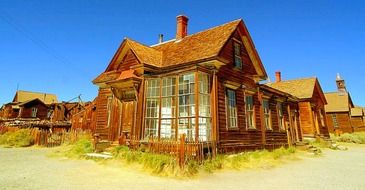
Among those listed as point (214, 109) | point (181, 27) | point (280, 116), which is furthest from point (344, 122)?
point (214, 109)

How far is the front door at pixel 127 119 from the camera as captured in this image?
12000 millimetres

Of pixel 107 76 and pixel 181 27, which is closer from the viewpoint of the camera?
pixel 107 76

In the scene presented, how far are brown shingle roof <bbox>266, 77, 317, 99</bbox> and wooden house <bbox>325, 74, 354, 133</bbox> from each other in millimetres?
15459

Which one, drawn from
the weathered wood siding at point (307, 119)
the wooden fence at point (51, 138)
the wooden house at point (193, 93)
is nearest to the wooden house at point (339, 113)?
the weathered wood siding at point (307, 119)

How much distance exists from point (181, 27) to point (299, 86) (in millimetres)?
17142

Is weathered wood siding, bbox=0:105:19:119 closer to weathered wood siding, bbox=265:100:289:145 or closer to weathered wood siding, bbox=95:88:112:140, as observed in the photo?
weathered wood siding, bbox=95:88:112:140

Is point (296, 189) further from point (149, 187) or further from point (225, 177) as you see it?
point (149, 187)

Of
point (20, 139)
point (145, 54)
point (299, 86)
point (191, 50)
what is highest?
point (299, 86)

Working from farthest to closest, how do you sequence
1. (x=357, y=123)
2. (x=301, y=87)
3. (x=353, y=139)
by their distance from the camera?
(x=357, y=123) < (x=353, y=139) < (x=301, y=87)

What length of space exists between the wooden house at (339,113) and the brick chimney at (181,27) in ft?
108

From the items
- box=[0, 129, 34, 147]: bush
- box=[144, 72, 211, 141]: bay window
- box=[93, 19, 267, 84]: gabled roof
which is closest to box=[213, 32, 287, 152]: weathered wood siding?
box=[93, 19, 267, 84]: gabled roof

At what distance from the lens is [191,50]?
13.0 meters

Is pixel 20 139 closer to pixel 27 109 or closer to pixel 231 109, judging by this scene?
pixel 231 109

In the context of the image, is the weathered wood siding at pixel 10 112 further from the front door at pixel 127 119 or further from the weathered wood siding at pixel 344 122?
the weathered wood siding at pixel 344 122
